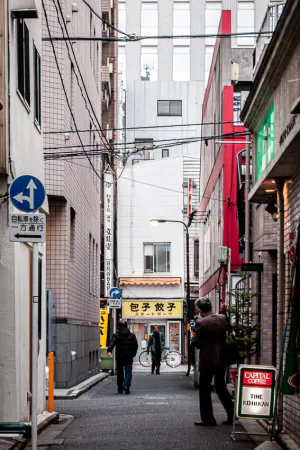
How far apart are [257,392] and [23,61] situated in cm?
584

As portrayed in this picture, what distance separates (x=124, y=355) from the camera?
2448 cm

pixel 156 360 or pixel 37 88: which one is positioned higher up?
pixel 37 88

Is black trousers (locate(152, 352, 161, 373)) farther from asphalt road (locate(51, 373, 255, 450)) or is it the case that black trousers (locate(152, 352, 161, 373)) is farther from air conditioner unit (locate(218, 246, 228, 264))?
asphalt road (locate(51, 373, 255, 450))

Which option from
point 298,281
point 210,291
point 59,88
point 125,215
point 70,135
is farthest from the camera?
point 125,215

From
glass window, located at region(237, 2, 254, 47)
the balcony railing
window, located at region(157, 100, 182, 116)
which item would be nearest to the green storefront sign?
the balcony railing

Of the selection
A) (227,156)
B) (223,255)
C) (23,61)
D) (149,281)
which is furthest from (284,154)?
(149,281)

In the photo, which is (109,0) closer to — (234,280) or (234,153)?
(234,153)

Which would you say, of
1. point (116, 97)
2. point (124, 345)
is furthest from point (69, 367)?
point (116, 97)

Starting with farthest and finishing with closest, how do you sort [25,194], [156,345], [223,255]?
[156,345]
[223,255]
[25,194]

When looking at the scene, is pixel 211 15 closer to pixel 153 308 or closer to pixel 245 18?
pixel 245 18

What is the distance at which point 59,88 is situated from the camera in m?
24.3

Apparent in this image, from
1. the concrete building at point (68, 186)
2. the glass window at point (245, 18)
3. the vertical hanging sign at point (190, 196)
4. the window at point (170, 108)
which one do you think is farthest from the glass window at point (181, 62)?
the concrete building at point (68, 186)

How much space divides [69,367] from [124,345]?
1.71m

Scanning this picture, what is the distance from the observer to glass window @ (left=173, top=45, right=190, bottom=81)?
75.2 m
